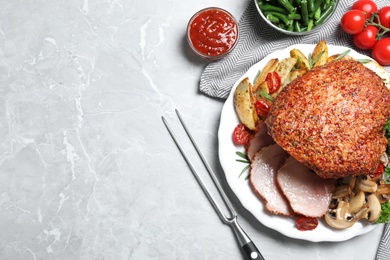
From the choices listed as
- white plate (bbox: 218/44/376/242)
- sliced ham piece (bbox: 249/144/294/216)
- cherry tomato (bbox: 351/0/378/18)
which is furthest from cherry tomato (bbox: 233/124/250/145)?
cherry tomato (bbox: 351/0/378/18)

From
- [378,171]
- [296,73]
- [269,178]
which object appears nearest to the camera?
[378,171]

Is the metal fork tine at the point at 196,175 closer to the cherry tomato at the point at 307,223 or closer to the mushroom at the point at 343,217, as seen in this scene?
the cherry tomato at the point at 307,223

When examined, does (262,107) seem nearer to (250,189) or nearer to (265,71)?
(265,71)

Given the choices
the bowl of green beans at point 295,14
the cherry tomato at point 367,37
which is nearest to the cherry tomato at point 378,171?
the cherry tomato at point 367,37

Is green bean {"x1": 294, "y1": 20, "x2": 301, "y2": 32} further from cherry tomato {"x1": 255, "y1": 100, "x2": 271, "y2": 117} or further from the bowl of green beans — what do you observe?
cherry tomato {"x1": 255, "y1": 100, "x2": 271, "y2": 117}

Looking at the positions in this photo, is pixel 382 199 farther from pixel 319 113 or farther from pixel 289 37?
pixel 289 37

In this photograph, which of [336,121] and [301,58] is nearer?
[336,121]

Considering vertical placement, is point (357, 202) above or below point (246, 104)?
below

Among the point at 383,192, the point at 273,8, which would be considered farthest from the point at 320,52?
the point at 383,192
